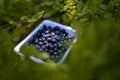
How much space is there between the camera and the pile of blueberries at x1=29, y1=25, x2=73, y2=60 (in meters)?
1.56

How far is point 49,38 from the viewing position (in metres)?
1.64

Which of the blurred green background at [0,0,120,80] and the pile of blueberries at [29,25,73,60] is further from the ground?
the blurred green background at [0,0,120,80]

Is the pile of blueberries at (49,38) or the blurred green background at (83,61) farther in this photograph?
the pile of blueberries at (49,38)

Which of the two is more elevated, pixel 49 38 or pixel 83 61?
pixel 83 61

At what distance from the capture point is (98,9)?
5.72 feet

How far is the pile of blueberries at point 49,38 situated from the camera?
156 cm

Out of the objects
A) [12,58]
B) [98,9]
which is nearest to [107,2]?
[98,9]

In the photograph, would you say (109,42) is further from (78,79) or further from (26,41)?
(26,41)

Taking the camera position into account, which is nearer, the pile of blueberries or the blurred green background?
the blurred green background

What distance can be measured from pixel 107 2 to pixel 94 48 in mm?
1388

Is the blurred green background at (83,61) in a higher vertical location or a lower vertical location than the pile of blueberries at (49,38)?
higher

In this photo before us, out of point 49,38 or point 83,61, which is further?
point 49,38

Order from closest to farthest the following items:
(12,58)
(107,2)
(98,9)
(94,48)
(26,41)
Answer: (94,48)
(12,58)
(26,41)
(98,9)
(107,2)

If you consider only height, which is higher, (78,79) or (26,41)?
(78,79)
